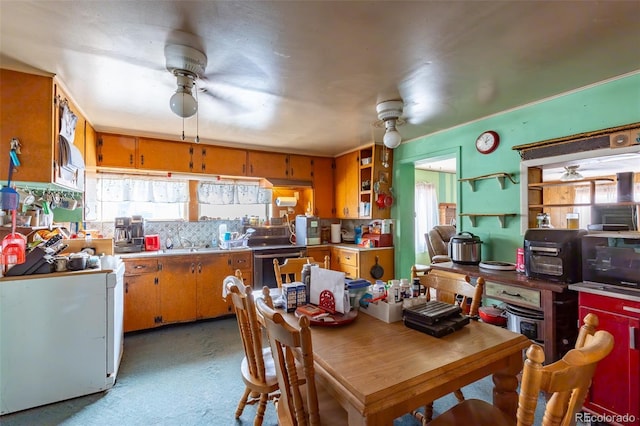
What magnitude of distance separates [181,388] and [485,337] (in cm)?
218

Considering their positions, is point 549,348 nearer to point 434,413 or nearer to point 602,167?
point 434,413

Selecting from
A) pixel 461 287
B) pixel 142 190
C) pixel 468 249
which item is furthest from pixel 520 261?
pixel 142 190

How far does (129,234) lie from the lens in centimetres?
356

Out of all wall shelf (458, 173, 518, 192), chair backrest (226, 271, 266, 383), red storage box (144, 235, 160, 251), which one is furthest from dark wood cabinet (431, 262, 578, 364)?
red storage box (144, 235, 160, 251)

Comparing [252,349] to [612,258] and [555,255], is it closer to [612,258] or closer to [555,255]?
[555,255]

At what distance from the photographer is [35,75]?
2051 millimetres

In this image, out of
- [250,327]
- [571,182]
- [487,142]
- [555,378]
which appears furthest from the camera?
[487,142]

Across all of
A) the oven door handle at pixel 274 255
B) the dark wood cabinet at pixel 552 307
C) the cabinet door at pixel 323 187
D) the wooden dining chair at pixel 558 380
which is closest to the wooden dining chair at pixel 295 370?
the wooden dining chair at pixel 558 380

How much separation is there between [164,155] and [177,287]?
1661mm

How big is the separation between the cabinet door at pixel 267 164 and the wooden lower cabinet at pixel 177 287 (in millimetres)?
1201

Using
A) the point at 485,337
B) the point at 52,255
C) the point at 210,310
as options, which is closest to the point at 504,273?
the point at 485,337

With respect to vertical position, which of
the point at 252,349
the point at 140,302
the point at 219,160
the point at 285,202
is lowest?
the point at 140,302

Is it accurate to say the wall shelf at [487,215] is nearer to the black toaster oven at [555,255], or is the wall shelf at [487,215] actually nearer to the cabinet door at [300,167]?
the black toaster oven at [555,255]

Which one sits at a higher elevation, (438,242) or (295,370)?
(438,242)
